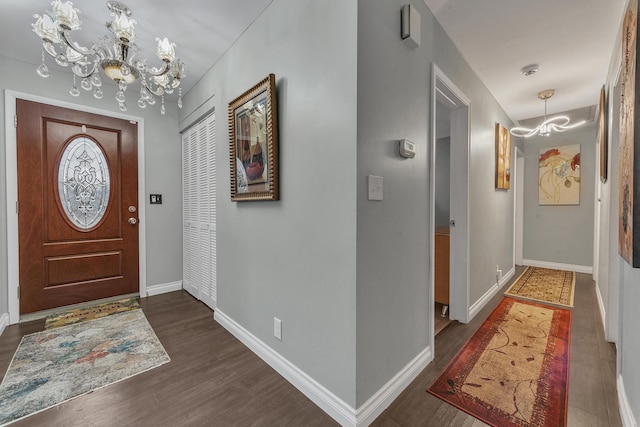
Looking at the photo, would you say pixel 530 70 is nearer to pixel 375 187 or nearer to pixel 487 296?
pixel 487 296

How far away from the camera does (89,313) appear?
9.11 feet

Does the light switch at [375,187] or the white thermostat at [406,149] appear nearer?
the light switch at [375,187]

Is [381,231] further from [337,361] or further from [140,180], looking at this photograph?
[140,180]

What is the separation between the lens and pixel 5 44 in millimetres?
2299

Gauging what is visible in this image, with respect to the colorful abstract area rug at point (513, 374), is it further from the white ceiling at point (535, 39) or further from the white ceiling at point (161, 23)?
the white ceiling at point (161, 23)

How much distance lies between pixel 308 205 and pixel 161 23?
188 cm

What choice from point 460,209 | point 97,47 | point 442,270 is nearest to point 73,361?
point 97,47

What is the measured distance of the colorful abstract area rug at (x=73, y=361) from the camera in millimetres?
1570

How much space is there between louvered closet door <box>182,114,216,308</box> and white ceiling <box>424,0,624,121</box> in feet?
7.88

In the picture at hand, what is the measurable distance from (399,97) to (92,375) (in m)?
2.66

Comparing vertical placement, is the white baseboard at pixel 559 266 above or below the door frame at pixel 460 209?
below

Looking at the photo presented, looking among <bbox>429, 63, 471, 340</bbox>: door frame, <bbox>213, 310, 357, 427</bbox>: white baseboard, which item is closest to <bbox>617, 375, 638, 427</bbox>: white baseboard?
<bbox>429, 63, 471, 340</bbox>: door frame

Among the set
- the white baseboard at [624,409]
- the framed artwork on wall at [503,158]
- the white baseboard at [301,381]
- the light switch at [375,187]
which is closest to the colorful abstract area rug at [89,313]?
the white baseboard at [301,381]

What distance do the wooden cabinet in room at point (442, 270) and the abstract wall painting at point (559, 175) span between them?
323 centimetres
